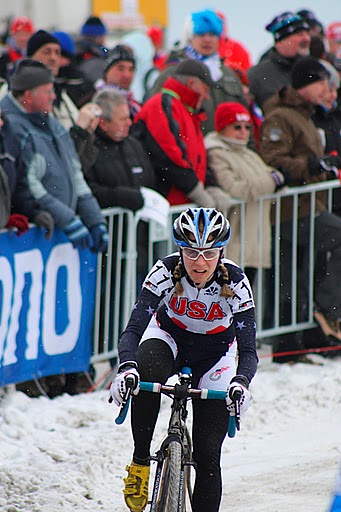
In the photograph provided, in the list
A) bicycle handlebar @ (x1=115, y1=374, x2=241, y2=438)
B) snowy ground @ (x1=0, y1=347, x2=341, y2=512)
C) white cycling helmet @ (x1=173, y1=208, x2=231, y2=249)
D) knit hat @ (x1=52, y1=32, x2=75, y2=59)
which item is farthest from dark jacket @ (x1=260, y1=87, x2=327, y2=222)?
bicycle handlebar @ (x1=115, y1=374, x2=241, y2=438)

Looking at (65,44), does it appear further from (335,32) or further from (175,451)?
(335,32)

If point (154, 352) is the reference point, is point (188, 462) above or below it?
below

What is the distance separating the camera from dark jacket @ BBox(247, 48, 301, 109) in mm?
9672

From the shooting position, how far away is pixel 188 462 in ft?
15.4

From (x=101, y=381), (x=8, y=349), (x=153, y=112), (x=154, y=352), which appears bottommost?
(x=101, y=381)

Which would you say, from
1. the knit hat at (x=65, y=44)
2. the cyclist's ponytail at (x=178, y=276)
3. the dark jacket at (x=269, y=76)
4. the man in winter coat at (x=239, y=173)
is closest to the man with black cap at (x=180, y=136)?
the man in winter coat at (x=239, y=173)

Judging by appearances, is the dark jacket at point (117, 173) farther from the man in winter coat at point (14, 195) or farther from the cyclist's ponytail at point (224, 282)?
Result: the cyclist's ponytail at point (224, 282)

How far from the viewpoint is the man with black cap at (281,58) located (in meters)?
9.67

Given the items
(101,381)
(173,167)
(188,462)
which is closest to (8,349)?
(101,381)

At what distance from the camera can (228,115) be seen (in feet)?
27.5

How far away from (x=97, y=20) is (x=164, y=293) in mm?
7590

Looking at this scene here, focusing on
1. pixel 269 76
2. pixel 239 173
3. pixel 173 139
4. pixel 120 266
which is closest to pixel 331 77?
pixel 269 76

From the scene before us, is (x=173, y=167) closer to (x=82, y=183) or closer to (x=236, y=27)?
(x=82, y=183)

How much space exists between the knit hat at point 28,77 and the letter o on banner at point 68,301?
1222 millimetres
